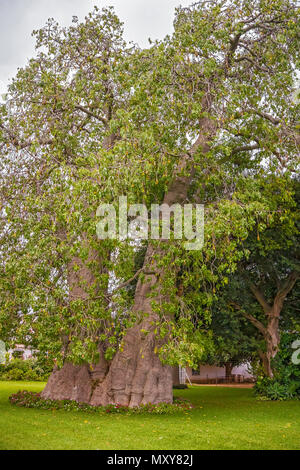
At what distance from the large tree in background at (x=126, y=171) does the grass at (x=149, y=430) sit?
135 cm

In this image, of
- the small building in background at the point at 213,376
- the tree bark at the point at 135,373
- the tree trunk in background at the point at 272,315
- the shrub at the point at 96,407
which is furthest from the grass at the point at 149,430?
the small building in background at the point at 213,376

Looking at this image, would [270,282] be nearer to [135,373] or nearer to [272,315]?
[272,315]

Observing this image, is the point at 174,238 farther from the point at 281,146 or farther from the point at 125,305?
the point at 281,146

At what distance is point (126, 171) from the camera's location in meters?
8.86

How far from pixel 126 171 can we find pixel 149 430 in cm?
505

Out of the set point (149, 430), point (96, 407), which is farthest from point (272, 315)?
point (149, 430)

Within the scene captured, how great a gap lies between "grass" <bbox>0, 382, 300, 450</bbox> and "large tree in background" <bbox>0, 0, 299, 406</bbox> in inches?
53.0

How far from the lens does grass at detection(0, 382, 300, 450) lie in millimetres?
6984

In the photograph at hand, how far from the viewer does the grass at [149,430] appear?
275 inches

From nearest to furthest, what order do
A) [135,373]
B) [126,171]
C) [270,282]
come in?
[126,171], [135,373], [270,282]

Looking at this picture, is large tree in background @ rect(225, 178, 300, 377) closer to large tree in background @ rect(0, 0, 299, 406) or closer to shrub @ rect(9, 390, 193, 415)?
large tree in background @ rect(0, 0, 299, 406)

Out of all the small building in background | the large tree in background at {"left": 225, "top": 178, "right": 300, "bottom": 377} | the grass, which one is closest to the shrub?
the grass

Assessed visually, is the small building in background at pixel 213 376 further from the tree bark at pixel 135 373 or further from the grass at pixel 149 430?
the grass at pixel 149 430

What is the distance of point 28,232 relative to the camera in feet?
33.4
